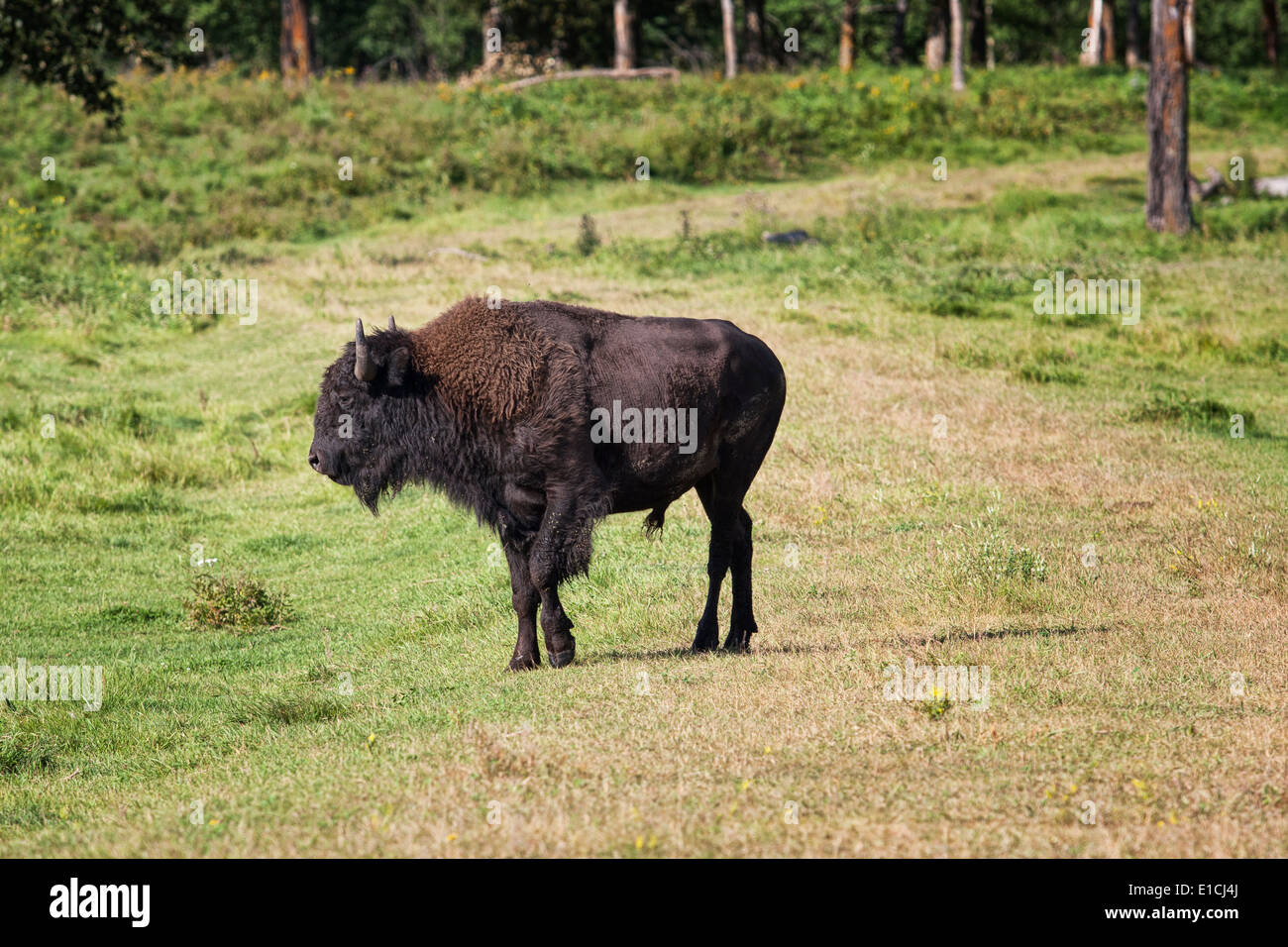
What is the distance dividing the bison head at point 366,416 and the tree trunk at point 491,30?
37.4 metres

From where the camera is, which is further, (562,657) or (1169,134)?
(1169,134)

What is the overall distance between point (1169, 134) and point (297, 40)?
27442 millimetres

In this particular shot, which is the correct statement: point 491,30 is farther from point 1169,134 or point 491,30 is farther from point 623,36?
point 1169,134

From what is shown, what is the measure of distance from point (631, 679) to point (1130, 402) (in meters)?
10.9

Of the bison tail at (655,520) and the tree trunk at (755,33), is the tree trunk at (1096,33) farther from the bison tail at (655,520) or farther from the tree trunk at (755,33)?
the bison tail at (655,520)

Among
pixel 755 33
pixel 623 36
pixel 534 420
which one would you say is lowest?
pixel 534 420

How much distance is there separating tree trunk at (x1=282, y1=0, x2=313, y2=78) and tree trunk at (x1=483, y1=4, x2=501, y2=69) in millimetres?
5728

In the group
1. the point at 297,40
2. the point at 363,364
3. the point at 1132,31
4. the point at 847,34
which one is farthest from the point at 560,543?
the point at 1132,31

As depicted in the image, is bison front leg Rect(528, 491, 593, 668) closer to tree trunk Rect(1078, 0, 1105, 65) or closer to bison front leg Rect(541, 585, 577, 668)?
bison front leg Rect(541, 585, 577, 668)

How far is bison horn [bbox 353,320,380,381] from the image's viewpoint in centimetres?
866

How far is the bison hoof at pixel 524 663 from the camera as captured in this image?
364 inches

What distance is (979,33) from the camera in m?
54.7

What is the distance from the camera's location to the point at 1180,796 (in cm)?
615

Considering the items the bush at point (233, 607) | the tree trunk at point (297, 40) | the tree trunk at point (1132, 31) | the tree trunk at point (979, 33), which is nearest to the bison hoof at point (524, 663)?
the bush at point (233, 607)
